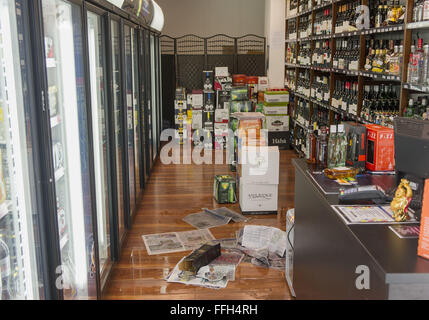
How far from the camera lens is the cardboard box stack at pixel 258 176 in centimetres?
480

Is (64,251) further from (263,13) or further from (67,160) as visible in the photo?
(263,13)

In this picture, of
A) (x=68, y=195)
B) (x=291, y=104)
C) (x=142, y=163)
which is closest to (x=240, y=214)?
(x=142, y=163)

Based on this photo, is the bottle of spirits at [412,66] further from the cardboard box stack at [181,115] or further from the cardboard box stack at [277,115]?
the cardboard box stack at [181,115]

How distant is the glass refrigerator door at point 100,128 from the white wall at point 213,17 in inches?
296

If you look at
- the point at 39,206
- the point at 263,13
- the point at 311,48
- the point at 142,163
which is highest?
the point at 263,13

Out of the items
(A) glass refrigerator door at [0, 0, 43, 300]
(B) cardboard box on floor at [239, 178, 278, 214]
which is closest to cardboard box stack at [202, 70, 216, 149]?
(B) cardboard box on floor at [239, 178, 278, 214]

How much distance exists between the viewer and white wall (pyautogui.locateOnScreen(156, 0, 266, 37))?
10375 millimetres

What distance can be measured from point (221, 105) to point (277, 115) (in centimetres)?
117

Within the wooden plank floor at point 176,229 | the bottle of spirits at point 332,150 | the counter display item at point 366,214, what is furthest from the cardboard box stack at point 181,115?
the counter display item at point 366,214

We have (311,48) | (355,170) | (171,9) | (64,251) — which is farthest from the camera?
(171,9)

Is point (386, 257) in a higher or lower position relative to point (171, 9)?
lower

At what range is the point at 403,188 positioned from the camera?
1924 mm

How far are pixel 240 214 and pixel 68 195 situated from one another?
2.84 metres

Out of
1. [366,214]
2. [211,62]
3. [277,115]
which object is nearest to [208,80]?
[211,62]
